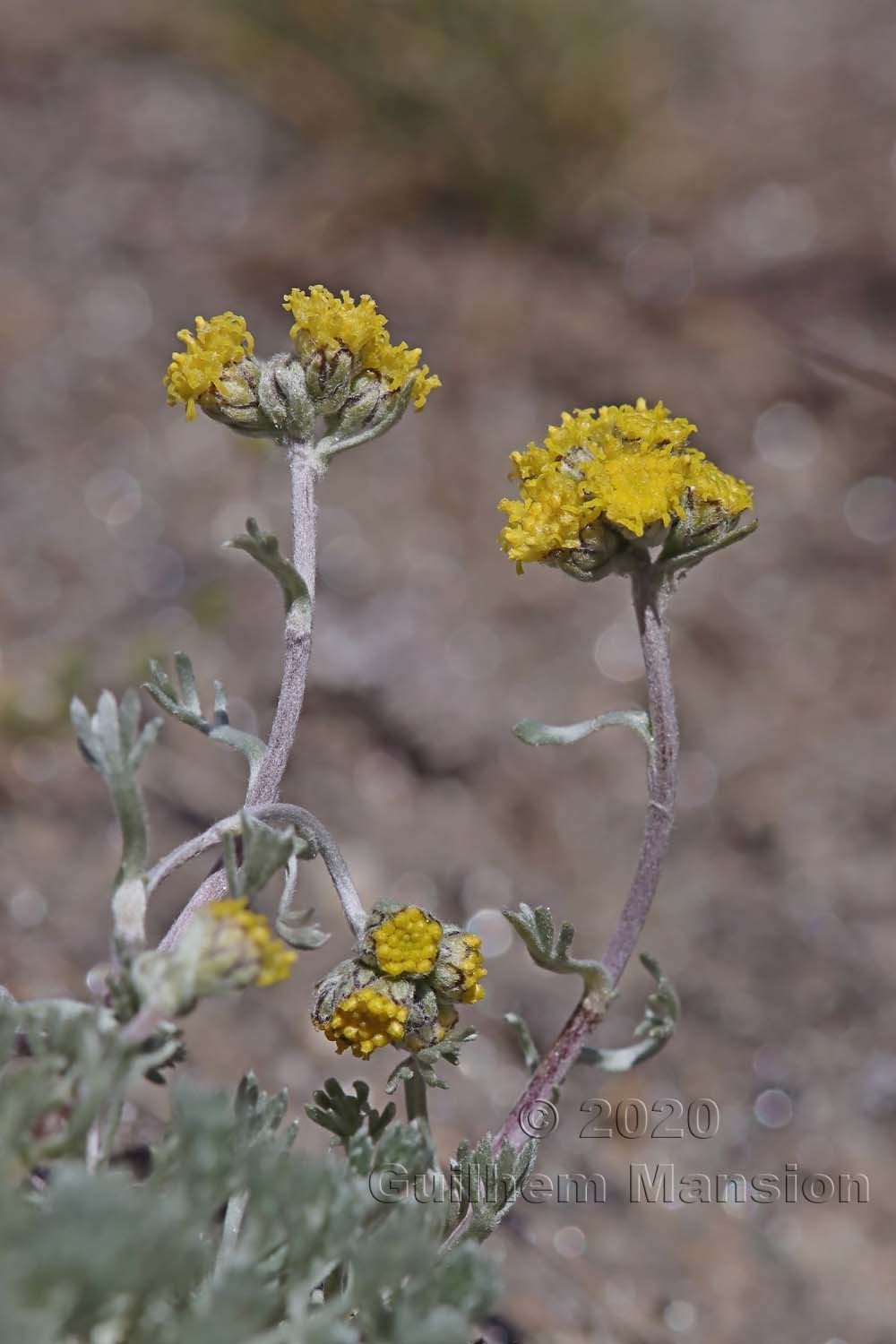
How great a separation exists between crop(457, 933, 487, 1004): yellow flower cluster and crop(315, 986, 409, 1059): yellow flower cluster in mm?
116

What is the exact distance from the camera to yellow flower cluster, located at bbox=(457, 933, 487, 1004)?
201cm

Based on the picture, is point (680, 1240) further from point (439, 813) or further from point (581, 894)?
point (439, 813)

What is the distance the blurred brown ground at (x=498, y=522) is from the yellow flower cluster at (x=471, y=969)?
27.7 inches

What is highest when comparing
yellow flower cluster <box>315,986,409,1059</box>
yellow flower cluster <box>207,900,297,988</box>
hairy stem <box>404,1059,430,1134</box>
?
yellow flower cluster <box>207,900,297,988</box>

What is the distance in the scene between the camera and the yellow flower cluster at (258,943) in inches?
66.8

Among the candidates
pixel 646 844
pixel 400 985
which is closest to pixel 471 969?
pixel 400 985

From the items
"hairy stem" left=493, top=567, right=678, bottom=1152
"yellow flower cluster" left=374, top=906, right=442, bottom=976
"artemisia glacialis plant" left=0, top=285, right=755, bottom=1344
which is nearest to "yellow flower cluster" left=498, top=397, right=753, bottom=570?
"artemisia glacialis plant" left=0, top=285, right=755, bottom=1344

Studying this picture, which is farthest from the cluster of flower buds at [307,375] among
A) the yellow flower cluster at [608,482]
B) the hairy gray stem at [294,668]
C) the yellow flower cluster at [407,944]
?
the yellow flower cluster at [407,944]

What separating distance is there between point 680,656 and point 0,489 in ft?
8.58

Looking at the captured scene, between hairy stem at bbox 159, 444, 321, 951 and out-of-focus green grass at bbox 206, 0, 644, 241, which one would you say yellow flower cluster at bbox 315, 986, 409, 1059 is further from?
Result: out-of-focus green grass at bbox 206, 0, 644, 241

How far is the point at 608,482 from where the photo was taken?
Result: 81.4 inches

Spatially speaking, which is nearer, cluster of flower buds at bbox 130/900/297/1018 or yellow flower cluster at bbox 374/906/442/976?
cluster of flower buds at bbox 130/900/297/1018

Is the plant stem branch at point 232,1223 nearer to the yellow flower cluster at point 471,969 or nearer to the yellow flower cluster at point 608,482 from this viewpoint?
the yellow flower cluster at point 471,969

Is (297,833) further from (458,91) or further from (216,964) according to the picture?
(458,91)
